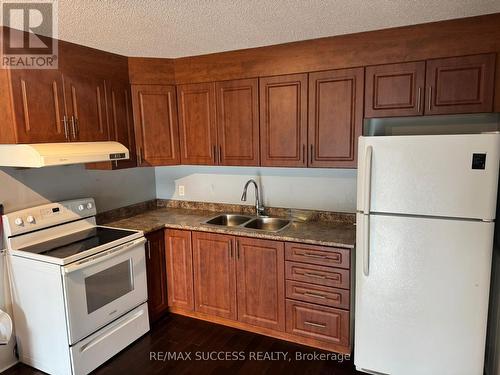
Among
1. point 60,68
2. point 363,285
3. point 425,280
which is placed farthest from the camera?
point 60,68

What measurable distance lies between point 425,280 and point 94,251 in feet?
7.01

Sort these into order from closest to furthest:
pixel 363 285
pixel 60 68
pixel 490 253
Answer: pixel 490 253, pixel 363 285, pixel 60 68

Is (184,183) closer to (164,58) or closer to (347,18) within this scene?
(164,58)

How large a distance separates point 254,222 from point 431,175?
156 centimetres

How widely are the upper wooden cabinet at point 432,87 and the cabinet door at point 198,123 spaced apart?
129cm

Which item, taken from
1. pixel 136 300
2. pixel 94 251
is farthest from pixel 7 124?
pixel 136 300

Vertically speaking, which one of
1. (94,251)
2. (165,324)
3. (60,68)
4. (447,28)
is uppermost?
(447,28)

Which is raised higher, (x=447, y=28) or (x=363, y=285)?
(x=447, y=28)

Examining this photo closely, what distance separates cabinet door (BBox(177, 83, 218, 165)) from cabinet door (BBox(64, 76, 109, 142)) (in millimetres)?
661

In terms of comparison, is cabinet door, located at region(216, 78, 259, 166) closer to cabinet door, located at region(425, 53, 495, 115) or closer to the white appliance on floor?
the white appliance on floor

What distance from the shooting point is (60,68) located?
2395 millimetres

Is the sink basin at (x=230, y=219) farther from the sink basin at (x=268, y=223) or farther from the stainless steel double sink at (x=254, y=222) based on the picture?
the sink basin at (x=268, y=223)

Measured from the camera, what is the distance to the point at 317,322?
8.30 ft

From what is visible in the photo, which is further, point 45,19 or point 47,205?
point 47,205
